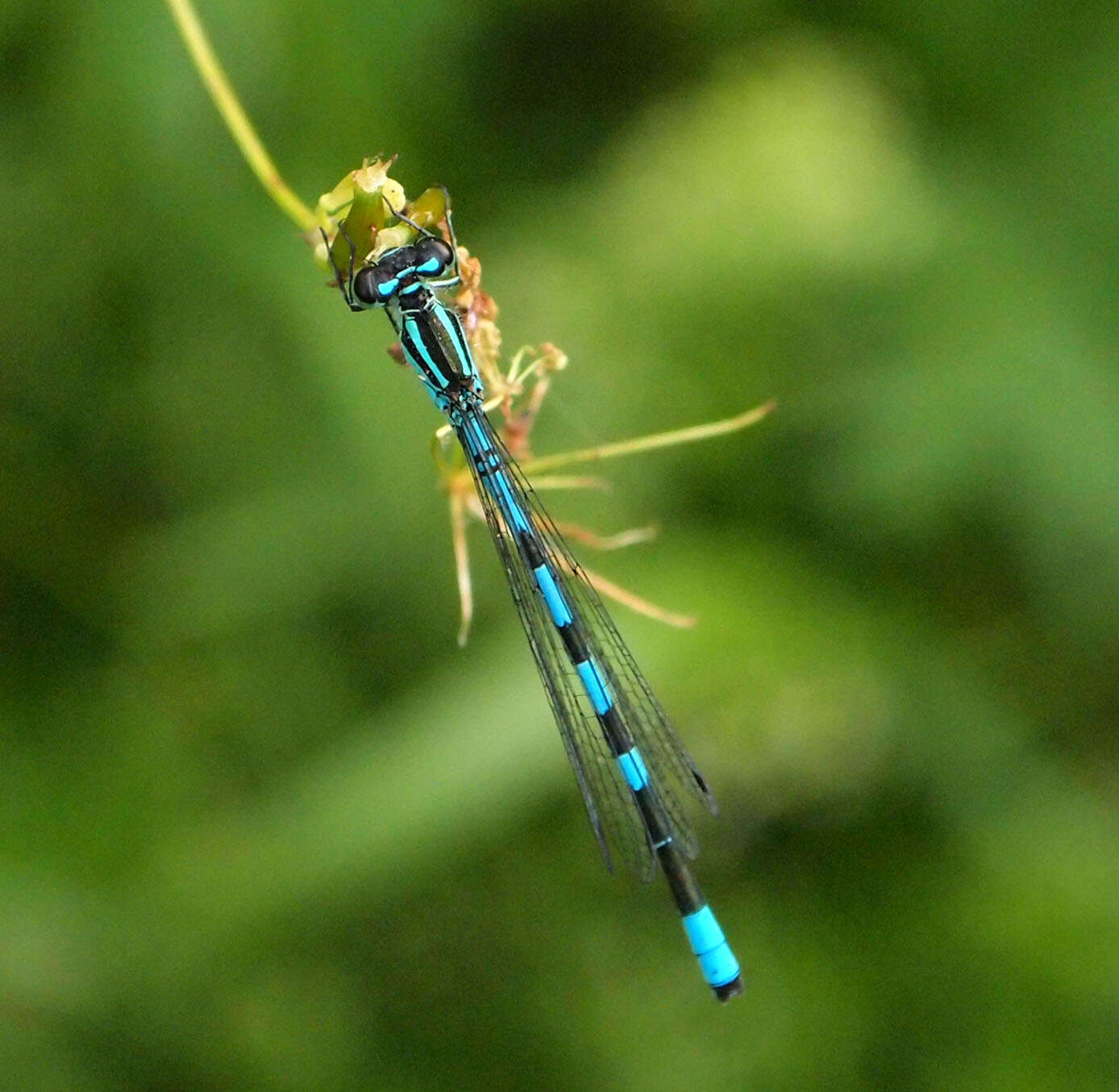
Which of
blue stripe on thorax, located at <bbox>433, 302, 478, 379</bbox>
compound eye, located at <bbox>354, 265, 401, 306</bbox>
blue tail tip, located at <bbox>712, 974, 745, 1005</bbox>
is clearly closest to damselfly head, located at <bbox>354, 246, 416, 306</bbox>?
compound eye, located at <bbox>354, 265, 401, 306</bbox>

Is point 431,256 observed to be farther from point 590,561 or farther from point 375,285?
point 590,561

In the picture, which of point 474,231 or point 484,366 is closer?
point 484,366

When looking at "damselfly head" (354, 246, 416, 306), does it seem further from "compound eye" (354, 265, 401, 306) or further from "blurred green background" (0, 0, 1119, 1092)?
"blurred green background" (0, 0, 1119, 1092)

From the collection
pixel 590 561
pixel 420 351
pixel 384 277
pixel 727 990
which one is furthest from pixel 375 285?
pixel 727 990

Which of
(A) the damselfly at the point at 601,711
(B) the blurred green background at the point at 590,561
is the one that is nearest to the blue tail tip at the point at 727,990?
(A) the damselfly at the point at 601,711

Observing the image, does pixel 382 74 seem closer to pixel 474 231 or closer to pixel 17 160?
pixel 474 231

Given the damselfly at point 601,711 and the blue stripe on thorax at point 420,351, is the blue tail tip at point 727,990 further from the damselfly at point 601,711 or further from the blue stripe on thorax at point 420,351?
the blue stripe on thorax at point 420,351

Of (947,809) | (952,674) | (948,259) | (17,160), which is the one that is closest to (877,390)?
(948,259)
